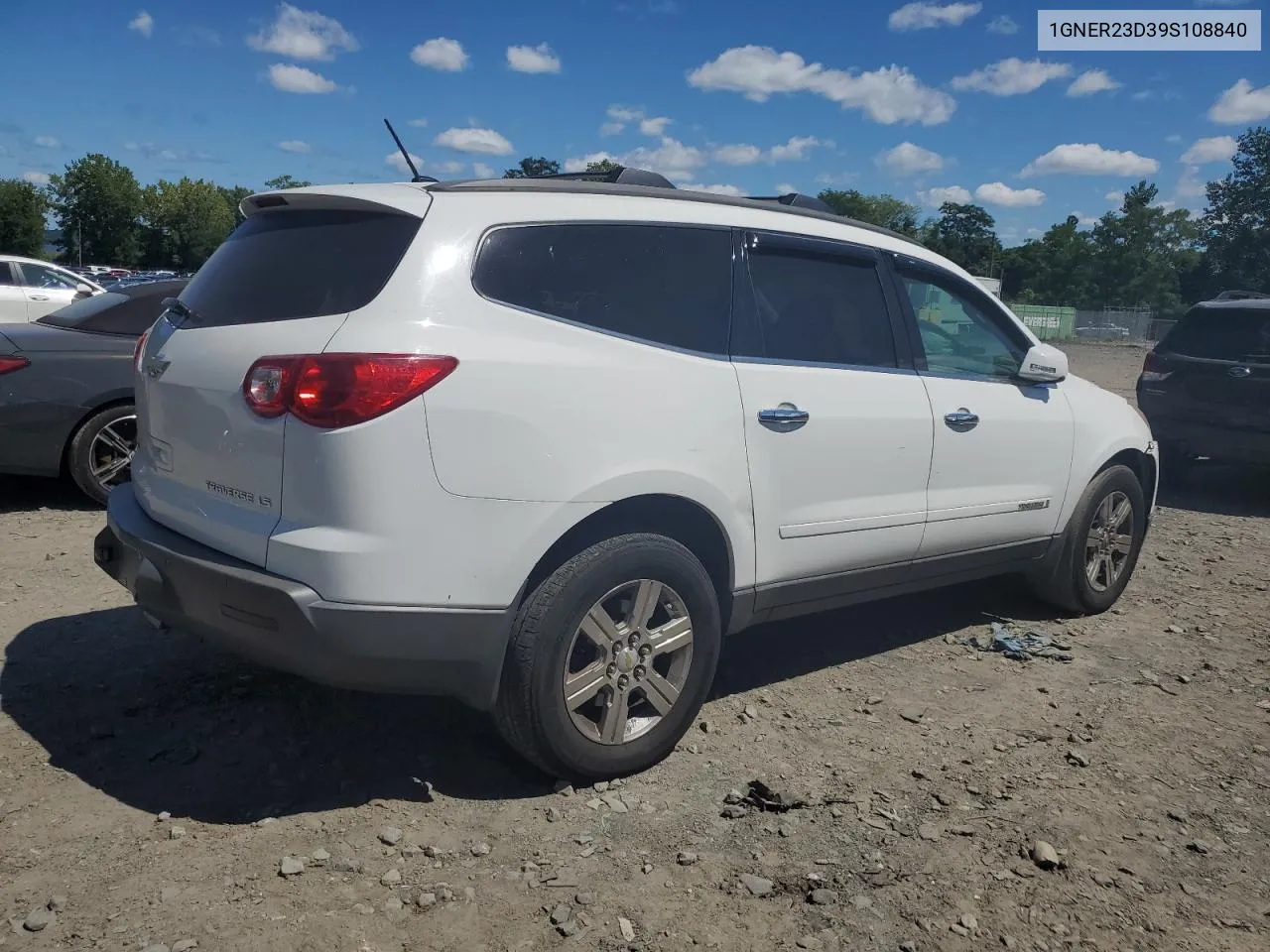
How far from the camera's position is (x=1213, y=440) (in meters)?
8.88

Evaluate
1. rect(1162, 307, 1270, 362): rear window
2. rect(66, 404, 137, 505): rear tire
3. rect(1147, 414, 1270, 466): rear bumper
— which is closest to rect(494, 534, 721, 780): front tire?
rect(66, 404, 137, 505): rear tire

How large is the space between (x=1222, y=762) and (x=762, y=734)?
1.67m

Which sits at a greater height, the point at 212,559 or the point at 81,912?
the point at 212,559

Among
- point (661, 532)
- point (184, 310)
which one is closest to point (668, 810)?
point (661, 532)

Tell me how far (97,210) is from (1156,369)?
4165 inches

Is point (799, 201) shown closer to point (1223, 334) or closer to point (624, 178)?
point (624, 178)

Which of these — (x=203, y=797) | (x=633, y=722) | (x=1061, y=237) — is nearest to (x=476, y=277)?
(x=633, y=722)

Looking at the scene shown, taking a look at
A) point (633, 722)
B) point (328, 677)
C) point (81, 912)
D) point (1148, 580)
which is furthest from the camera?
point (1148, 580)

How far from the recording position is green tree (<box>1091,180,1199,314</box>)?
90750mm

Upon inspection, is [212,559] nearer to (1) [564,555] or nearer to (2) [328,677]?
(2) [328,677]

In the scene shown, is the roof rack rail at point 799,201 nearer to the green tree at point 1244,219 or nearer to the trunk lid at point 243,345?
the trunk lid at point 243,345

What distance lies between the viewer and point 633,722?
137 inches

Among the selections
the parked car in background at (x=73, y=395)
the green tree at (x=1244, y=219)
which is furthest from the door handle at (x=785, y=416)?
the green tree at (x=1244, y=219)

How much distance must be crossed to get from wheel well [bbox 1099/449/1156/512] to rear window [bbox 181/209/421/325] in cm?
401
